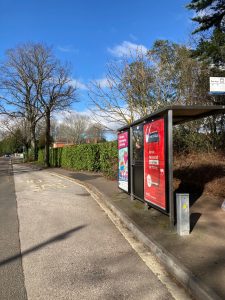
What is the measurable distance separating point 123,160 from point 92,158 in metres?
12.1

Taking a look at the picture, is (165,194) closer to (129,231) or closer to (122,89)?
(129,231)

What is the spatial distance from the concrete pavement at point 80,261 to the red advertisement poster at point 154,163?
109cm

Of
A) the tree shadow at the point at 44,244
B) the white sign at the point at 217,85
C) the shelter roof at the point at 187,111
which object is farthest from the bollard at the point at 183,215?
the tree shadow at the point at 44,244

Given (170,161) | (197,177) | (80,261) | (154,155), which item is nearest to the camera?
(80,261)

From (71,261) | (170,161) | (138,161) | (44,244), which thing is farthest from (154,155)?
(71,261)

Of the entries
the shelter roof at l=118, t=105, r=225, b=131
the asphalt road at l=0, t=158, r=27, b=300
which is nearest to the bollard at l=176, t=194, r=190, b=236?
the shelter roof at l=118, t=105, r=225, b=131

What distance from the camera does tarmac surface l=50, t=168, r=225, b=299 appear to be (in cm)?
403

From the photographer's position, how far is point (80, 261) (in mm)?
5281

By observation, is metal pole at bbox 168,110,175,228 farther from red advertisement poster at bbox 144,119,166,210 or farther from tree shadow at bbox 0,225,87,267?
tree shadow at bbox 0,225,87,267

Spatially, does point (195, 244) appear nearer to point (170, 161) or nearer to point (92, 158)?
point (170, 161)

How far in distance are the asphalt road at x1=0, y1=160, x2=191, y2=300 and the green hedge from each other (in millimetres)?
9215

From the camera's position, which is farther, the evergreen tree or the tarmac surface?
the evergreen tree

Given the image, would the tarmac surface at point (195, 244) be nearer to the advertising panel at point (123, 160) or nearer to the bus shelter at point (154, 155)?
the bus shelter at point (154, 155)

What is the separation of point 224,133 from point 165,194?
27.7ft
